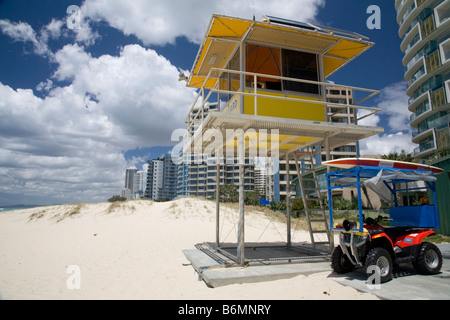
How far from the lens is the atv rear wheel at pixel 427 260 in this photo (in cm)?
692

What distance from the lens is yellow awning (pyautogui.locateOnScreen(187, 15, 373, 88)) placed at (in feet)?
27.1

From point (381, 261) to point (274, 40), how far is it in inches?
275

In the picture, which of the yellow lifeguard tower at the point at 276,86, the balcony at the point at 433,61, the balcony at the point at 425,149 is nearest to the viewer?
the yellow lifeguard tower at the point at 276,86

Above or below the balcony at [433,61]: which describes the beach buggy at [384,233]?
below

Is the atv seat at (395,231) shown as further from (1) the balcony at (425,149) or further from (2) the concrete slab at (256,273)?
(1) the balcony at (425,149)

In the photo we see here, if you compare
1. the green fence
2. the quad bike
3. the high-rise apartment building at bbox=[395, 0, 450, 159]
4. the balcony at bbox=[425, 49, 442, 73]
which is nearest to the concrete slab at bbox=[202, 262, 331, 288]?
the quad bike

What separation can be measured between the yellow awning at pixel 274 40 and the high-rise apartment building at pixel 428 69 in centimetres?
4299

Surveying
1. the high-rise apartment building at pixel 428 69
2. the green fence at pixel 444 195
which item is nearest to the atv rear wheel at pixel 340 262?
the green fence at pixel 444 195

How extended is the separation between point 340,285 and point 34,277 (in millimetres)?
7804

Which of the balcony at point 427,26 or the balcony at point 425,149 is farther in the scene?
the balcony at point 425,149

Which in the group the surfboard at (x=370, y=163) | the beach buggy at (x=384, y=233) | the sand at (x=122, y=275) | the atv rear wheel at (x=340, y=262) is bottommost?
the sand at (x=122, y=275)

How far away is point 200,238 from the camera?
16422 mm

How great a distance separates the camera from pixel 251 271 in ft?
23.7
